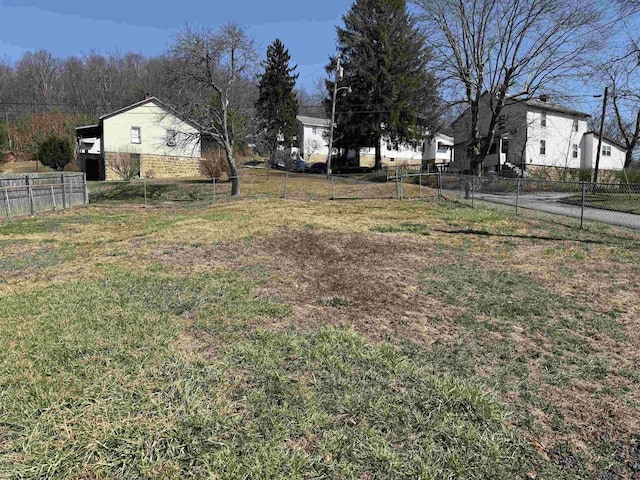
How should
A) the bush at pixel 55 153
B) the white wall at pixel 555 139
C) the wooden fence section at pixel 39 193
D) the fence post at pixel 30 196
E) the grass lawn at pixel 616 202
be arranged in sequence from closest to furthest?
the wooden fence section at pixel 39 193 → the grass lawn at pixel 616 202 → the fence post at pixel 30 196 → the bush at pixel 55 153 → the white wall at pixel 555 139

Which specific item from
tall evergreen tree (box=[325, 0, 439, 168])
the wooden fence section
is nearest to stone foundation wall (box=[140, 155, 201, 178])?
tall evergreen tree (box=[325, 0, 439, 168])

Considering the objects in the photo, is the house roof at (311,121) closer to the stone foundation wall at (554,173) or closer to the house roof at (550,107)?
the house roof at (550,107)

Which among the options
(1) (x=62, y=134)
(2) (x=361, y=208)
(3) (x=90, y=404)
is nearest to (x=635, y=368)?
(3) (x=90, y=404)

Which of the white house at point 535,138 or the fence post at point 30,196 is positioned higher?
the white house at point 535,138

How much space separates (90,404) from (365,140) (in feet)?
112

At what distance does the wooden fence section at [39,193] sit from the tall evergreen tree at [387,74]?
2197 cm

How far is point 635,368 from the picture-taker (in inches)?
131

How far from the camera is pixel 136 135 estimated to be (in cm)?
3466

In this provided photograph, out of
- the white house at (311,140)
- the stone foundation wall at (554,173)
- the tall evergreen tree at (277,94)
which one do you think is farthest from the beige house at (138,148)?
the stone foundation wall at (554,173)

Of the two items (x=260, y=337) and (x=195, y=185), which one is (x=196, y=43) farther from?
(x=260, y=337)

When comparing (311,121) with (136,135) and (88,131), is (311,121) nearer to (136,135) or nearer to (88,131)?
(136,135)

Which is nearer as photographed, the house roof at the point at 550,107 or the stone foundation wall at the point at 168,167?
the stone foundation wall at the point at 168,167

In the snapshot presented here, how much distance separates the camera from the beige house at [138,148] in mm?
33562

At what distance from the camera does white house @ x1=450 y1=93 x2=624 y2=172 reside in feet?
121
